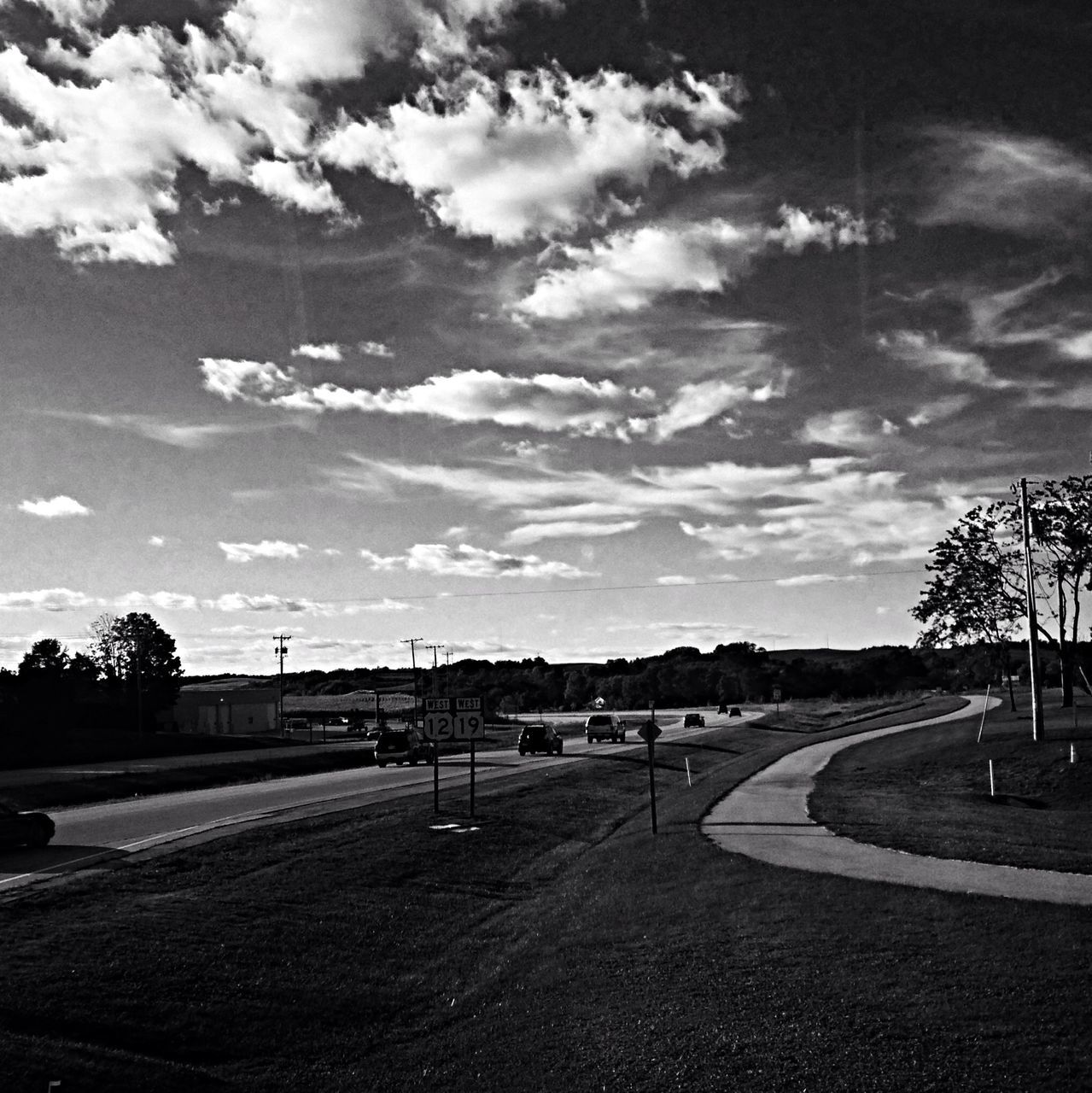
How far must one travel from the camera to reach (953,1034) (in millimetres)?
9883

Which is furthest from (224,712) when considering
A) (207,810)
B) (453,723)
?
(453,723)

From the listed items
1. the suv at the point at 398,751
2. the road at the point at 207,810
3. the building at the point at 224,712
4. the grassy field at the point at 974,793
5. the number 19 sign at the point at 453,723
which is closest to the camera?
the grassy field at the point at 974,793

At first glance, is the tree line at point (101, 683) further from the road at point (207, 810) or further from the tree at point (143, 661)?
the road at point (207, 810)

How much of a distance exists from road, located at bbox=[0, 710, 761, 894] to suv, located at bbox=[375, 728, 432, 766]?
1.92 m

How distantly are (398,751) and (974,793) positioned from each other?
93.4ft

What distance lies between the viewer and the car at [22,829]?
70.1 ft

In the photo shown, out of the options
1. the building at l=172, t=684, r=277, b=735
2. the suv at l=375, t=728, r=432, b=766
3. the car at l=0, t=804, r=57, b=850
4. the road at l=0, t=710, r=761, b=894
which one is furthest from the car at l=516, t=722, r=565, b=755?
the building at l=172, t=684, r=277, b=735

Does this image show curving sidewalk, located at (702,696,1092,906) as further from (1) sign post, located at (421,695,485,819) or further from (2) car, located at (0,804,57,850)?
(2) car, located at (0,804,57,850)

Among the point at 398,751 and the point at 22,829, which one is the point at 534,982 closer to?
the point at 22,829

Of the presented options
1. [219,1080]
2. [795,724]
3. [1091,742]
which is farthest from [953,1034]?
[795,724]

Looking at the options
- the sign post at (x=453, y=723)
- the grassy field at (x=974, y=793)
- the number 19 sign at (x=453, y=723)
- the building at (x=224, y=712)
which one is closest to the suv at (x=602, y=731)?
the grassy field at (x=974, y=793)

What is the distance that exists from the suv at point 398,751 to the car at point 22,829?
31.3 meters

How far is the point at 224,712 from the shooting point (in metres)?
112

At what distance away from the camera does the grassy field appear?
67.2 feet
